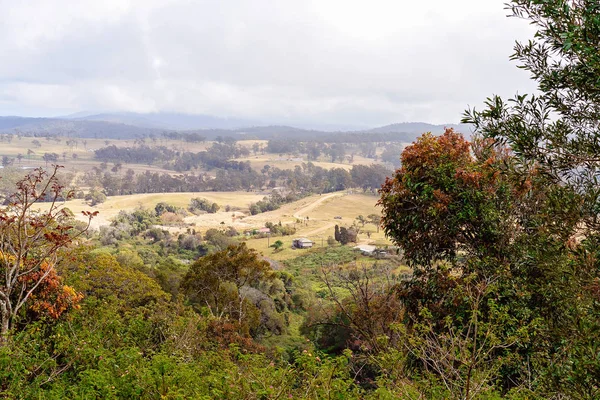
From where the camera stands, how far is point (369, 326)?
828 centimetres

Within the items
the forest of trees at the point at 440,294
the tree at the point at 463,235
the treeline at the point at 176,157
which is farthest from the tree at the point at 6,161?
the tree at the point at 463,235

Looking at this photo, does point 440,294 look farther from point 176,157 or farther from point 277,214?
point 176,157

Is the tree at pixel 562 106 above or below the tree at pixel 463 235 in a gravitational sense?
above

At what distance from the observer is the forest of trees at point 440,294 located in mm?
3002

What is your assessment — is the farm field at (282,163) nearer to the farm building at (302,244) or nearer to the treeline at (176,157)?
the treeline at (176,157)

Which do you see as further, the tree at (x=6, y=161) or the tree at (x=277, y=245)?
the tree at (x=6, y=161)

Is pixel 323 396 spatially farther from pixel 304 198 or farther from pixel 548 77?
pixel 304 198

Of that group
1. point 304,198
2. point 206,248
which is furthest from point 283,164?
point 206,248

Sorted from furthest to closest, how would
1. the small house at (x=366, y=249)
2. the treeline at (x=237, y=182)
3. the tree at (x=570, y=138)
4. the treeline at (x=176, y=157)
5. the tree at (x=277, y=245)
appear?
the treeline at (x=176, y=157) → the treeline at (x=237, y=182) → the tree at (x=277, y=245) → the small house at (x=366, y=249) → the tree at (x=570, y=138)

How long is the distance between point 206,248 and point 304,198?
4650cm

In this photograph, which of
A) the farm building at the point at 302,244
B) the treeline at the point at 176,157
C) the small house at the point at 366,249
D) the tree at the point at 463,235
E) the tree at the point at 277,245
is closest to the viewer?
the tree at the point at 463,235

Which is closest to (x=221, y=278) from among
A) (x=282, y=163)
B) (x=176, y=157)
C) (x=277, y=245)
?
(x=277, y=245)

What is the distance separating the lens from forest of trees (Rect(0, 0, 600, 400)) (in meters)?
3.00

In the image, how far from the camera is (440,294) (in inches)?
258
